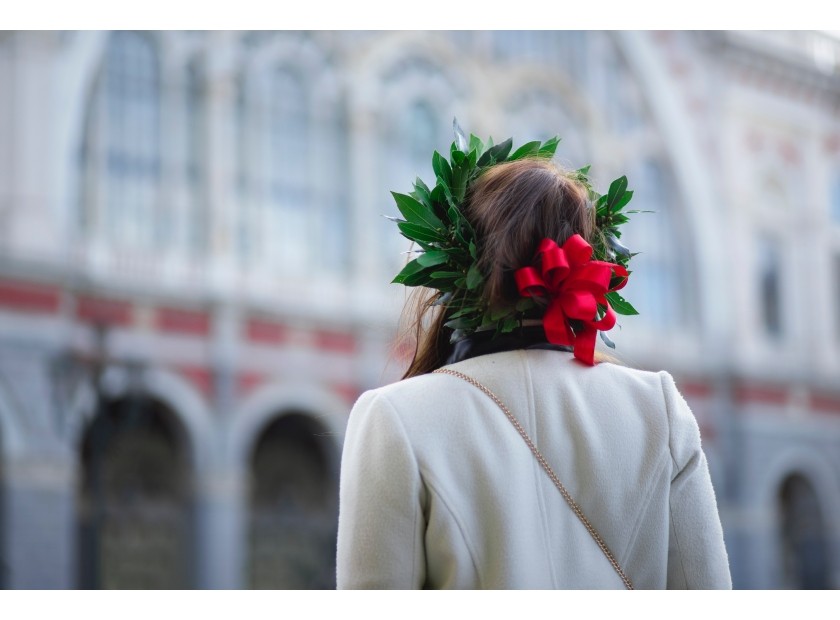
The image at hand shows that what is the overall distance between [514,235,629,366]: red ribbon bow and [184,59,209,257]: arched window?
6532 millimetres

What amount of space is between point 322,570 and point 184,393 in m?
1.50

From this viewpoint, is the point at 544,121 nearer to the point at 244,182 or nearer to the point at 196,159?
the point at 244,182

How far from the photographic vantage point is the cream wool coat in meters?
0.96

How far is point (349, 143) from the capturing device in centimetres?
815

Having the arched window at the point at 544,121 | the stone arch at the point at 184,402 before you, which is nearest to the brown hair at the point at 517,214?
the stone arch at the point at 184,402

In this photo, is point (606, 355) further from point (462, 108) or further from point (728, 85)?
point (728, 85)

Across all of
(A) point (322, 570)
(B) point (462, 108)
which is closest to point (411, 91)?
(B) point (462, 108)

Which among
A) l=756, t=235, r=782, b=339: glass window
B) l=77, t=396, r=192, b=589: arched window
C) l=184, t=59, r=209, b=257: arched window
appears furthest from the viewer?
l=756, t=235, r=782, b=339: glass window

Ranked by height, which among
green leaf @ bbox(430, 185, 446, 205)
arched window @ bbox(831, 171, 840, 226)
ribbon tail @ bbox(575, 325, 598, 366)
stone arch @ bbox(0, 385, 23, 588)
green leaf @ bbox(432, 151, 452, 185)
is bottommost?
stone arch @ bbox(0, 385, 23, 588)

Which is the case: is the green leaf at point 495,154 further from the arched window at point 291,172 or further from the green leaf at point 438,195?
the arched window at point 291,172

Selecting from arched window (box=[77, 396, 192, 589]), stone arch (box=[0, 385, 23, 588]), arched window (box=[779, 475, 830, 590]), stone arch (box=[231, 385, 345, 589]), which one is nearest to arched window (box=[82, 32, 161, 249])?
arched window (box=[77, 396, 192, 589])

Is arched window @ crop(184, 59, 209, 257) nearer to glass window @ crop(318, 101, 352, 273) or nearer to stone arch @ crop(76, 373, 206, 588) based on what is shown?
glass window @ crop(318, 101, 352, 273)

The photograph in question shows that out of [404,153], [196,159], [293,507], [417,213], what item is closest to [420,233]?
[417,213]

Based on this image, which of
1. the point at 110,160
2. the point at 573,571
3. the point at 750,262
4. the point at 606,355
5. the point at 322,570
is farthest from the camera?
the point at 750,262
